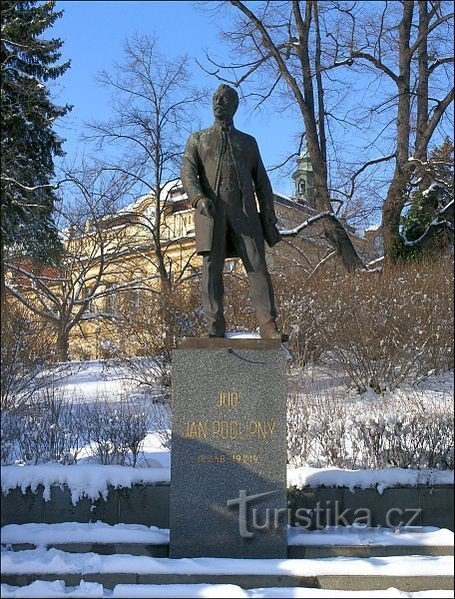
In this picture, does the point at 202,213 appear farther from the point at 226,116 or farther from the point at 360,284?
Result: the point at 360,284

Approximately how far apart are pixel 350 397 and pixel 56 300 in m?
14.2

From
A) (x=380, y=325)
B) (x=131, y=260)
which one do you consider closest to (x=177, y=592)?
(x=380, y=325)

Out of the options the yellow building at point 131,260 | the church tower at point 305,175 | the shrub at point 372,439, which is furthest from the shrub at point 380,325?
the church tower at point 305,175

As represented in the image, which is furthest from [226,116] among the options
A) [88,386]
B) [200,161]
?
[88,386]

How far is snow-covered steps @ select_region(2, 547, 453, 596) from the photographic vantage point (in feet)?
18.3

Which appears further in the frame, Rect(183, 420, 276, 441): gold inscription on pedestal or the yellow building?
the yellow building

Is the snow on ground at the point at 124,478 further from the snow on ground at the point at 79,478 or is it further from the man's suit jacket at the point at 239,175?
the man's suit jacket at the point at 239,175

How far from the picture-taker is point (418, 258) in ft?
57.3

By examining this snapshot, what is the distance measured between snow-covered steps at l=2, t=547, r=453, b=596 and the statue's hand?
2999mm

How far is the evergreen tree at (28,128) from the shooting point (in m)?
18.3

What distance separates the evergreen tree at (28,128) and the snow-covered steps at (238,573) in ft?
44.0

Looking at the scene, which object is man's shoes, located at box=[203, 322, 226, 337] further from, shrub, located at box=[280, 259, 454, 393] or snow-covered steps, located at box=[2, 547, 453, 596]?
shrub, located at box=[280, 259, 454, 393]

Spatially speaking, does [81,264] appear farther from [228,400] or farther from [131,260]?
[228,400]

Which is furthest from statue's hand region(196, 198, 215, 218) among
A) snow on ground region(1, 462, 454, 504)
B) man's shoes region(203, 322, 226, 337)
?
snow on ground region(1, 462, 454, 504)
